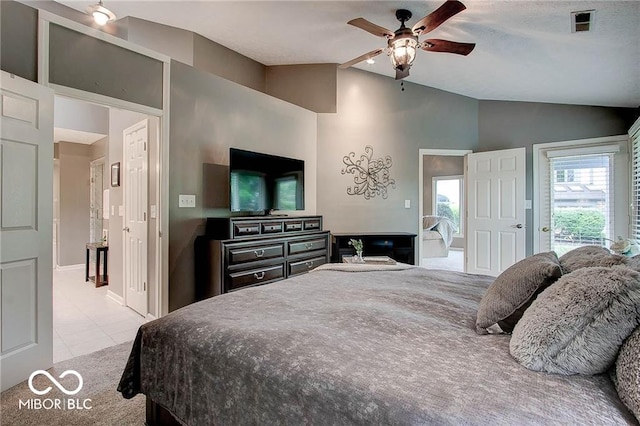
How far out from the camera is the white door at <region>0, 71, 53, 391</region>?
1996mm

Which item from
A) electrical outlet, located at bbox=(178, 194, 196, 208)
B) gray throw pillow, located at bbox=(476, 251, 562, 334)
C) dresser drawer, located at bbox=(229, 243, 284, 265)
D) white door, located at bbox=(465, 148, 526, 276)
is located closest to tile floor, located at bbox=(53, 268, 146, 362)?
dresser drawer, located at bbox=(229, 243, 284, 265)

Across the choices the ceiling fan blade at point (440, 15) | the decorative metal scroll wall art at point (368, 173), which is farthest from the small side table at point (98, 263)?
the ceiling fan blade at point (440, 15)

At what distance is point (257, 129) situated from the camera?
3918mm

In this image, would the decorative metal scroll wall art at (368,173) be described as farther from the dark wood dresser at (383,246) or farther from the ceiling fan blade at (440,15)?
the ceiling fan blade at (440,15)

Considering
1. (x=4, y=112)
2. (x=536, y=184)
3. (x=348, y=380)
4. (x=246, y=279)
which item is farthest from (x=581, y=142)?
(x=4, y=112)

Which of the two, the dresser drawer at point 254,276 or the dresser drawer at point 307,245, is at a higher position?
the dresser drawer at point 307,245

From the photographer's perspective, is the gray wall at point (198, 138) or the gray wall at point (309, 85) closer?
the gray wall at point (198, 138)

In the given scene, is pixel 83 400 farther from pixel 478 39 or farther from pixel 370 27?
pixel 478 39

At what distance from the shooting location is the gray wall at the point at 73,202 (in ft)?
20.0

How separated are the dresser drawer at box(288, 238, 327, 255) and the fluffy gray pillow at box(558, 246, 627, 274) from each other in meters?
2.58

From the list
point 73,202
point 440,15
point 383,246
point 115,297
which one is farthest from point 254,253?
point 73,202

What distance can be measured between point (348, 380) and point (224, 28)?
13.7 ft

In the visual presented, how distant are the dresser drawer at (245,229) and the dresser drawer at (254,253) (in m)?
0.15

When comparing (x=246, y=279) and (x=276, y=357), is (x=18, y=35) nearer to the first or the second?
(x=246, y=279)
